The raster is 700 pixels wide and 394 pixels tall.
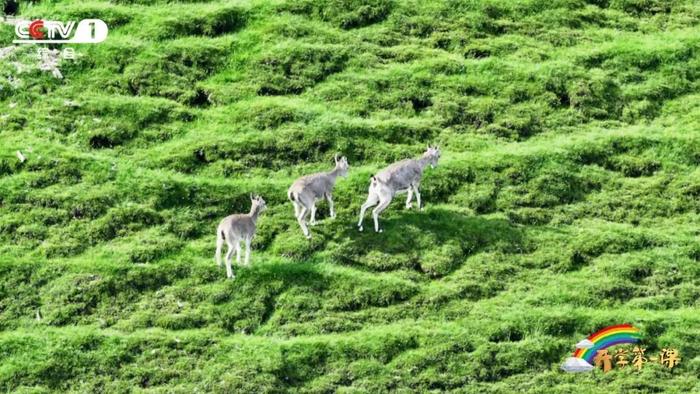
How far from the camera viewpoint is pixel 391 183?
106ft

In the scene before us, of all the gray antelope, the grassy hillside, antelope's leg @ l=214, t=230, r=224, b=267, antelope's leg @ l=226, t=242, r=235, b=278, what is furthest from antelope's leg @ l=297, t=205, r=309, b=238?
antelope's leg @ l=214, t=230, r=224, b=267

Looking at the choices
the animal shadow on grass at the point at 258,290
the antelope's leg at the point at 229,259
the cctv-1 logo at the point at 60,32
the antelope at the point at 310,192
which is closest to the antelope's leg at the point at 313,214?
the antelope at the point at 310,192

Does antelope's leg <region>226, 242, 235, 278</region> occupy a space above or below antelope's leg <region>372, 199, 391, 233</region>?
below

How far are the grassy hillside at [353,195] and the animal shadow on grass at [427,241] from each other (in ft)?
0.24

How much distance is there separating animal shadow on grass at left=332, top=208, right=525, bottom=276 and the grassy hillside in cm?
7

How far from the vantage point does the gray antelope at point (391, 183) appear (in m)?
32.2

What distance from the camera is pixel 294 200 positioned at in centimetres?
3161

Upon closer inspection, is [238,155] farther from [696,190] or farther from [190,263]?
[696,190]

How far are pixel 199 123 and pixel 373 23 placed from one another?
8.23 meters

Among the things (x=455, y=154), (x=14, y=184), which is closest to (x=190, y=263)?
(x=14, y=184)

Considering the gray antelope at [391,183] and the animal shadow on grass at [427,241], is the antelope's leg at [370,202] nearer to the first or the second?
the gray antelope at [391,183]

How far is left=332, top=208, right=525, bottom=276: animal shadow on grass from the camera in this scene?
31.8 metres

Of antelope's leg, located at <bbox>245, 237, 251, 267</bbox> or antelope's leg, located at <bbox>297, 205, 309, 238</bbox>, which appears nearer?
antelope's leg, located at <bbox>245, 237, 251, 267</bbox>

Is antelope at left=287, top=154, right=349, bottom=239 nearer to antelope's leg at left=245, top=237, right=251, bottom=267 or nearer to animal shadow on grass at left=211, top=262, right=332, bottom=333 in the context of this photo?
animal shadow on grass at left=211, top=262, right=332, bottom=333
